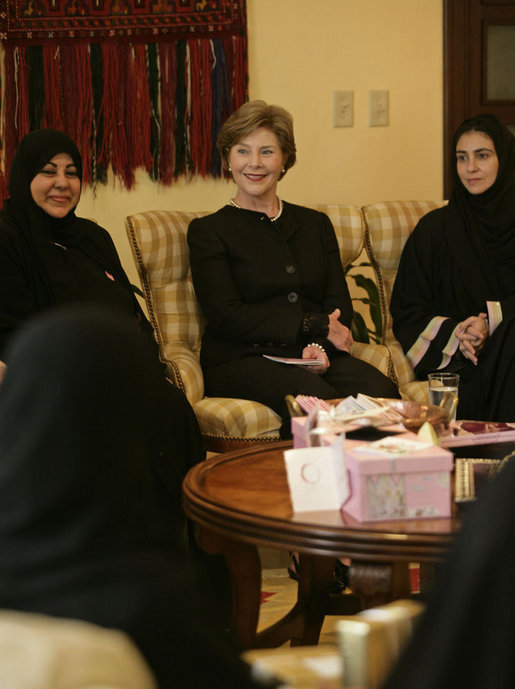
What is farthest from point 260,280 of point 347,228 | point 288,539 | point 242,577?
point 288,539

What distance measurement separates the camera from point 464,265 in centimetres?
339

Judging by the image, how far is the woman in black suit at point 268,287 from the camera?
3033mm

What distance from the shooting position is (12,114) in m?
3.82

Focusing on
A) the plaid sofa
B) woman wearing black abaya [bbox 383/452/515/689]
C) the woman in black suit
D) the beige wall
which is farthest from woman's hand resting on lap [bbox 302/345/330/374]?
woman wearing black abaya [bbox 383/452/515/689]

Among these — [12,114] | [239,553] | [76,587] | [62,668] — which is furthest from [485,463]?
[12,114]

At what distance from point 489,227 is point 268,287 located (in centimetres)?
88

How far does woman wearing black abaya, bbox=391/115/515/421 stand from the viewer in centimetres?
327

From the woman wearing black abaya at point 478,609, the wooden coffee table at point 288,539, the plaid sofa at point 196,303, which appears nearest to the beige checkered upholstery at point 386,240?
the plaid sofa at point 196,303

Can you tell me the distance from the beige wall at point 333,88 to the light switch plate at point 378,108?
2cm

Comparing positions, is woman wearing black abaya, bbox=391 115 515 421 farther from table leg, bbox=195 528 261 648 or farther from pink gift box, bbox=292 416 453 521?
pink gift box, bbox=292 416 453 521

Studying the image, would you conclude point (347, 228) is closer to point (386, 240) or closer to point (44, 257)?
point (386, 240)

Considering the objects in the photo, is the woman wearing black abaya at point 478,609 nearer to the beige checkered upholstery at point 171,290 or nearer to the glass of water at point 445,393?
the glass of water at point 445,393

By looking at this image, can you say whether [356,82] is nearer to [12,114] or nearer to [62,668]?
[12,114]

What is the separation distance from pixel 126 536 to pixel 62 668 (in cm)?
20
